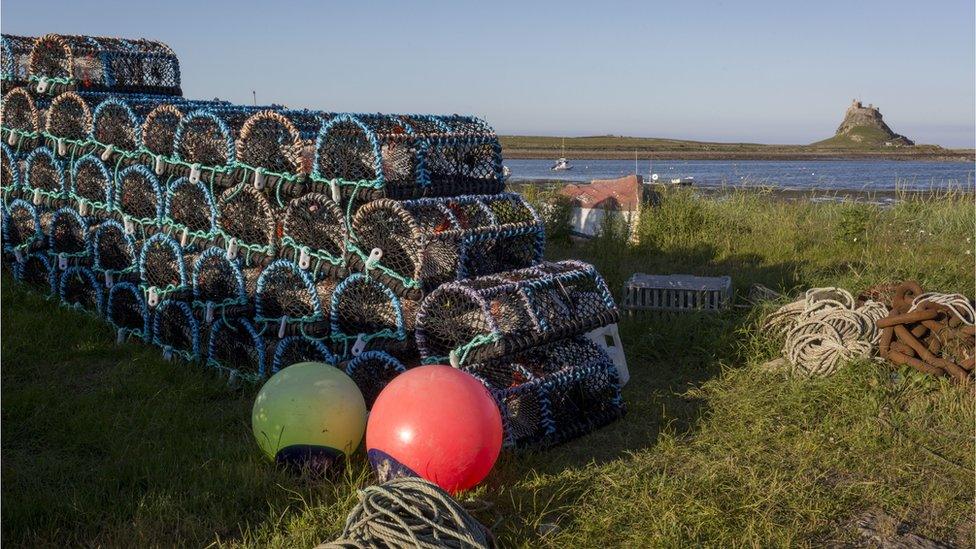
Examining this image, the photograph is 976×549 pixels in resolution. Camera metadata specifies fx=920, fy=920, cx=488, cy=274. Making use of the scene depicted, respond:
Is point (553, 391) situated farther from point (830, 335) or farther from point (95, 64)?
point (95, 64)

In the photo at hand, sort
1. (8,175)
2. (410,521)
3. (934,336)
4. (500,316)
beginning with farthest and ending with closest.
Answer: (8,175)
(934,336)
(500,316)
(410,521)

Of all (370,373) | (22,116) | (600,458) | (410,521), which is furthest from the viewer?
(22,116)

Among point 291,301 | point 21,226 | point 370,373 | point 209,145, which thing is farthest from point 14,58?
point 370,373

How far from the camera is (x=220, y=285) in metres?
5.70

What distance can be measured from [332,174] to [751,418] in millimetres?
2607

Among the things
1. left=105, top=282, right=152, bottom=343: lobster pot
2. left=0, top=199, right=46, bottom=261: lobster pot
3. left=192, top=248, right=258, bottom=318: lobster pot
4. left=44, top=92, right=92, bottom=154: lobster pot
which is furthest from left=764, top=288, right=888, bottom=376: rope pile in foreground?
left=0, top=199, right=46, bottom=261: lobster pot

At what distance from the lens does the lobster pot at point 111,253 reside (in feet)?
20.8

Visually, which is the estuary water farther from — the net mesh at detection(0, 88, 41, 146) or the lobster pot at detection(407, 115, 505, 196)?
the net mesh at detection(0, 88, 41, 146)

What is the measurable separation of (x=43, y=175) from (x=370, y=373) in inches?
152

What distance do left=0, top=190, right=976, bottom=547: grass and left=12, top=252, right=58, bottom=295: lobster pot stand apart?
0.74 feet

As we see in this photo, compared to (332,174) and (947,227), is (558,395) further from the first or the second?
(947,227)

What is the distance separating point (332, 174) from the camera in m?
5.06

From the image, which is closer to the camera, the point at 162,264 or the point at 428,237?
the point at 428,237

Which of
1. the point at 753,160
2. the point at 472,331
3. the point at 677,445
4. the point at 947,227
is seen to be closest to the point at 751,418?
the point at 677,445
